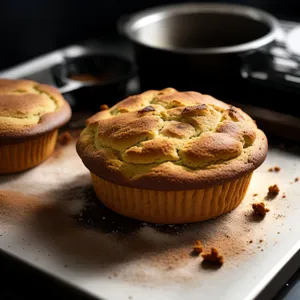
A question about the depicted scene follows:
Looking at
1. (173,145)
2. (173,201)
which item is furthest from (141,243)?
(173,145)

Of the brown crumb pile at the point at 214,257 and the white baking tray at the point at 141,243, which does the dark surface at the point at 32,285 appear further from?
the brown crumb pile at the point at 214,257

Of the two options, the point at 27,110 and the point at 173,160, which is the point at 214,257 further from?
the point at 27,110

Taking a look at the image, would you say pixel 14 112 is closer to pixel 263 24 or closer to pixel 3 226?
pixel 3 226

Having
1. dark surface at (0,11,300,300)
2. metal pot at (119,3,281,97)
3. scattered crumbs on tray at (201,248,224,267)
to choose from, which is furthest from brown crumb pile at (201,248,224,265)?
metal pot at (119,3,281,97)

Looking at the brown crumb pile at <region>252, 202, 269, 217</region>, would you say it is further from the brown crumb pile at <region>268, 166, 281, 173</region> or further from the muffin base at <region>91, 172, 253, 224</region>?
the brown crumb pile at <region>268, 166, 281, 173</region>

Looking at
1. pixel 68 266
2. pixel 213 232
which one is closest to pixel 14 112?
pixel 68 266

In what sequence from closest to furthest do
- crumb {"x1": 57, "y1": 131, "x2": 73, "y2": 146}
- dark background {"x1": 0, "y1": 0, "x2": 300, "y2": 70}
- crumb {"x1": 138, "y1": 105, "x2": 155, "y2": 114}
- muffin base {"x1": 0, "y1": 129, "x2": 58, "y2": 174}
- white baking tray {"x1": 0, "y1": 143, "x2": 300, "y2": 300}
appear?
white baking tray {"x1": 0, "y1": 143, "x2": 300, "y2": 300} < crumb {"x1": 138, "y1": 105, "x2": 155, "y2": 114} < muffin base {"x1": 0, "y1": 129, "x2": 58, "y2": 174} < crumb {"x1": 57, "y1": 131, "x2": 73, "y2": 146} < dark background {"x1": 0, "y1": 0, "x2": 300, "y2": 70}
